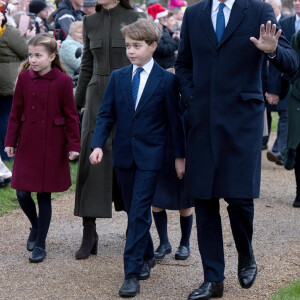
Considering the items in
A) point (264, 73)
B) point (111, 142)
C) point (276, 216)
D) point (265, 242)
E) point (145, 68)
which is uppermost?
point (145, 68)

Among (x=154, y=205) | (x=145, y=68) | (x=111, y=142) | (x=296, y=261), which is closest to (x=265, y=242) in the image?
(x=296, y=261)

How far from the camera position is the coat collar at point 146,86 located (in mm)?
5379

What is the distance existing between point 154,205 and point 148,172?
39.0 inches

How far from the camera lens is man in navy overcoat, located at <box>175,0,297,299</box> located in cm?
492

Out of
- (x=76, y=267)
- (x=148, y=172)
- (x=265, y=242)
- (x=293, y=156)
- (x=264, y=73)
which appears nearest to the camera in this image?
(x=148, y=172)

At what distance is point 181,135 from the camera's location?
5359mm

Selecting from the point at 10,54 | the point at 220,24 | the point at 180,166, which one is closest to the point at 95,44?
the point at 180,166

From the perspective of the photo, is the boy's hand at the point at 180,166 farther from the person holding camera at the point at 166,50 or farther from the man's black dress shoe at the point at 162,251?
the person holding camera at the point at 166,50

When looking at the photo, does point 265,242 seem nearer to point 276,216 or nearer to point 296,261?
point 296,261

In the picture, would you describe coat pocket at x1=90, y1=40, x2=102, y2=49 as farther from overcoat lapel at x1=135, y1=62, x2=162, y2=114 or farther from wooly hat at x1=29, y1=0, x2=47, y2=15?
wooly hat at x1=29, y1=0, x2=47, y2=15

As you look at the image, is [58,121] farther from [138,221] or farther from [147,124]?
[138,221]

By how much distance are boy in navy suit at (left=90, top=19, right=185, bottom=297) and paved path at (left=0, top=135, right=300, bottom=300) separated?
1.08 feet

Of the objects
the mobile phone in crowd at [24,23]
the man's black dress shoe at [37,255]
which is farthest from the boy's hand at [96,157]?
the mobile phone in crowd at [24,23]

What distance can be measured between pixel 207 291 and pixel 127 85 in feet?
4.58
